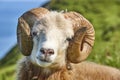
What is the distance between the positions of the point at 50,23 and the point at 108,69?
89.5 inches

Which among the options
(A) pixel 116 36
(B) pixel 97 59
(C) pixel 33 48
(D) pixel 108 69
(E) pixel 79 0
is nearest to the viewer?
(C) pixel 33 48

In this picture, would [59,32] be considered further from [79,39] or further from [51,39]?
[79,39]

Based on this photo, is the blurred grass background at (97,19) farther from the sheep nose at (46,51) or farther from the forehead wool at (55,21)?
the sheep nose at (46,51)

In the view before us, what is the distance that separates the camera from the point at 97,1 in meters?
55.4

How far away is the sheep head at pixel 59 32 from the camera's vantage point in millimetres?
13828

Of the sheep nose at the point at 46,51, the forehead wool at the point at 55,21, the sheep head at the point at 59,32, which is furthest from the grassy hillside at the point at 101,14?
the sheep nose at the point at 46,51

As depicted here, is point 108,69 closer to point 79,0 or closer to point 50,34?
point 50,34


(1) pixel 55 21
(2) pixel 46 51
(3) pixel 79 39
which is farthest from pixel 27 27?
(2) pixel 46 51

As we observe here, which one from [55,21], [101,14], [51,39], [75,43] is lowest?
[101,14]

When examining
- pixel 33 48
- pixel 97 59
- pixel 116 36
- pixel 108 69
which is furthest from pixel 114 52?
pixel 116 36

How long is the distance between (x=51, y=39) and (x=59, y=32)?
1.32 feet

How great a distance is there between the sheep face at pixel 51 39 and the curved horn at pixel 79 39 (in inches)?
8.0

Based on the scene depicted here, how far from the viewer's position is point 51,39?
13.5 m

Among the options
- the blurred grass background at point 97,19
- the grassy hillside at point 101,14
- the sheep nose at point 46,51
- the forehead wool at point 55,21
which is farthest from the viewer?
the grassy hillside at point 101,14
